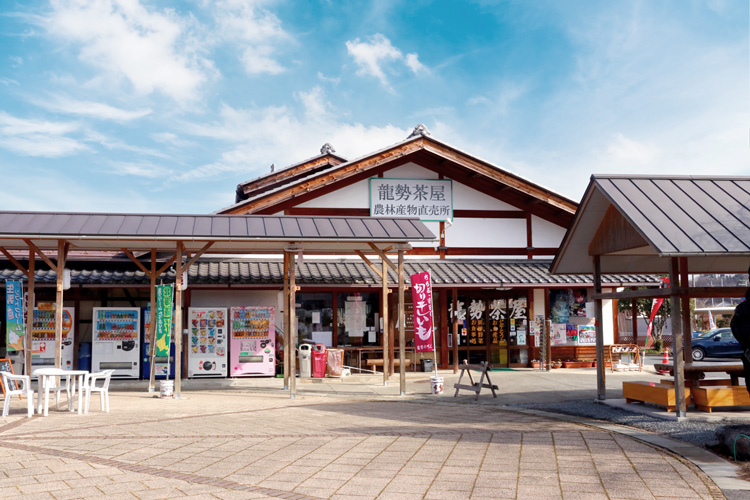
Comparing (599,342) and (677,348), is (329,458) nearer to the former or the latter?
(677,348)

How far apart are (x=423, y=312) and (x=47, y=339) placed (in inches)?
344

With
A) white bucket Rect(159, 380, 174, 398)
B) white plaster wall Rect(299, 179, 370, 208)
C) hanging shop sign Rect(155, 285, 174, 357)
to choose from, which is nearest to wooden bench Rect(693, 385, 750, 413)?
white bucket Rect(159, 380, 174, 398)

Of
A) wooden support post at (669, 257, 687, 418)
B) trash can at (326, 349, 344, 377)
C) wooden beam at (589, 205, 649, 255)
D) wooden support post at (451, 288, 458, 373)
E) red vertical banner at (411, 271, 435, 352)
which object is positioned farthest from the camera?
wooden support post at (451, 288, 458, 373)

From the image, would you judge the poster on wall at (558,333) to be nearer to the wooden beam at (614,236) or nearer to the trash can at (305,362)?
the trash can at (305,362)

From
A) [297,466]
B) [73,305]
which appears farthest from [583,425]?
[73,305]

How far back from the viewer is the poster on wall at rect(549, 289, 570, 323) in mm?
18328

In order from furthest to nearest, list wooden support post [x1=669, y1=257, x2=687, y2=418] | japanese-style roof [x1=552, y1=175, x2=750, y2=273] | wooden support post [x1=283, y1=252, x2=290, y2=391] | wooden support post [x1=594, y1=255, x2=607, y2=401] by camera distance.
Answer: wooden support post [x1=283, y1=252, x2=290, y2=391] < wooden support post [x1=594, y1=255, x2=607, y2=401] < wooden support post [x1=669, y1=257, x2=687, y2=418] < japanese-style roof [x1=552, y1=175, x2=750, y2=273]

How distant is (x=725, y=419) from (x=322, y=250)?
349 inches

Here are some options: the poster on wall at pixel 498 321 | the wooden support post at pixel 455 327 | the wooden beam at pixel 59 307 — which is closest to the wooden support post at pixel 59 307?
the wooden beam at pixel 59 307

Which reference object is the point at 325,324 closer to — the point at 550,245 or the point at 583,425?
the point at 550,245

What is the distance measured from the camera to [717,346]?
24.0 m

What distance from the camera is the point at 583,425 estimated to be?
8.94 m

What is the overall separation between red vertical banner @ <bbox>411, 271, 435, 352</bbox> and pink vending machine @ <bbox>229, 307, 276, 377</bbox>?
4235 millimetres

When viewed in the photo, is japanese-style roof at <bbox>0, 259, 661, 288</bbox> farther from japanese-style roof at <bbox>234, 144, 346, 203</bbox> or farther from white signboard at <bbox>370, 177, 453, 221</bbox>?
japanese-style roof at <bbox>234, 144, 346, 203</bbox>
